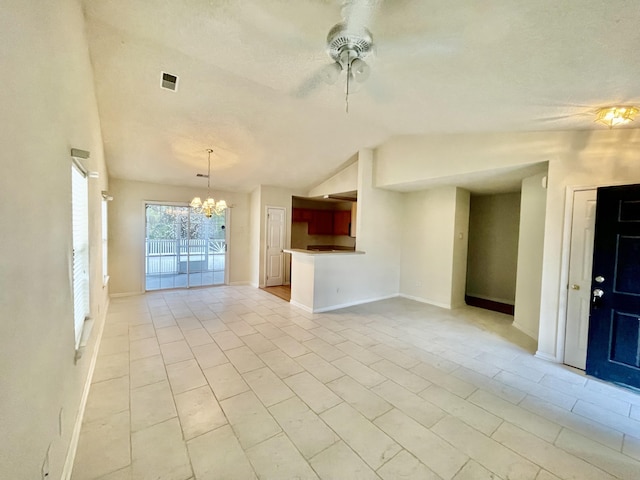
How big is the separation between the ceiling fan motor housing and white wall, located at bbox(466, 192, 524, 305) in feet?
18.3

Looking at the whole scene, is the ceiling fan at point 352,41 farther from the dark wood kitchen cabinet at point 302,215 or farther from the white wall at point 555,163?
the dark wood kitchen cabinet at point 302,215

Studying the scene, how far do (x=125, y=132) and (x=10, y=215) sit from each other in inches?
159

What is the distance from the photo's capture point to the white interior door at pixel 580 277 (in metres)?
3.01

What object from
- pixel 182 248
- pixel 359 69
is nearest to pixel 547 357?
pixel 359 69

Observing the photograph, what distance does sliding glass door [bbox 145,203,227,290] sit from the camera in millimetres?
6438

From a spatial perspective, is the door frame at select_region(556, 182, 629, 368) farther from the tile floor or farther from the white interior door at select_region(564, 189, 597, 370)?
the tile floor

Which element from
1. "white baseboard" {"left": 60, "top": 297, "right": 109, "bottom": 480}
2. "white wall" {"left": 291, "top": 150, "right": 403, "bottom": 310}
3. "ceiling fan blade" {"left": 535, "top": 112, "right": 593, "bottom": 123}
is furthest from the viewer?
"white wall" {"left": 291, "top": 150, "right": 403, "bottom": 310}

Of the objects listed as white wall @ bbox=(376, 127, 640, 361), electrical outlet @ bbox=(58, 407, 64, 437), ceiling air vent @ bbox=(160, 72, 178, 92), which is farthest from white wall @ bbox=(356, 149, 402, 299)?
electrical outlet @ bbox=(58, 407, 64, 437)

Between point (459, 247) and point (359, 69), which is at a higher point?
point (359, 69)

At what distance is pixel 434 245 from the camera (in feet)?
18.3

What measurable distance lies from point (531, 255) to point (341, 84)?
385cm

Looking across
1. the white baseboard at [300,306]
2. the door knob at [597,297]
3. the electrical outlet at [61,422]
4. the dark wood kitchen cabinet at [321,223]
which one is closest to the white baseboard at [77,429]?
the electrical outlet at [61,422]

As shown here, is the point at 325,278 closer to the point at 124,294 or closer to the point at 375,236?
the point at 375,236

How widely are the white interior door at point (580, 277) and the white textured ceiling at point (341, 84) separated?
921mm
